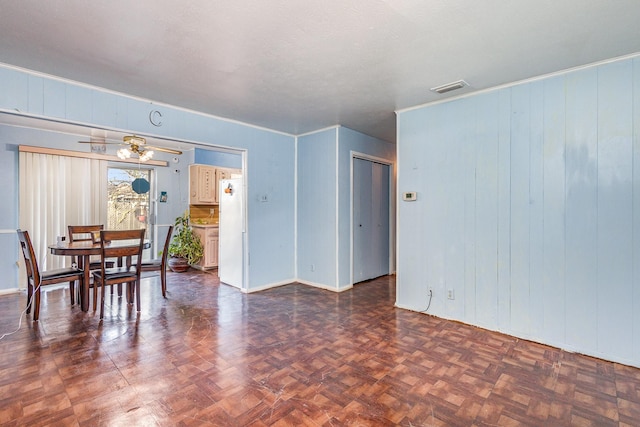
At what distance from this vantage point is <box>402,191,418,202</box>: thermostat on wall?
142 inches

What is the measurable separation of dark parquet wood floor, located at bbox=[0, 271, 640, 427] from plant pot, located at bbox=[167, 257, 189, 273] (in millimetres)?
2312

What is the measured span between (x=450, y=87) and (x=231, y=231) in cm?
358

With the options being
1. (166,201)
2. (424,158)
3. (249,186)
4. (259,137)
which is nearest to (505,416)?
(424,158)

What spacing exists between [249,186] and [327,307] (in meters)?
2.02

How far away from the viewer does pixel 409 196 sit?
3.67 m

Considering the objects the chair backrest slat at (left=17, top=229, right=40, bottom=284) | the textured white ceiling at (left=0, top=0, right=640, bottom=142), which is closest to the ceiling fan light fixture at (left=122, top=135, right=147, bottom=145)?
the textured white ceiling at (left=0, top=0, right=640, bottom=142)

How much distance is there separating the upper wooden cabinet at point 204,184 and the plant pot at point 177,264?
1.20 metres

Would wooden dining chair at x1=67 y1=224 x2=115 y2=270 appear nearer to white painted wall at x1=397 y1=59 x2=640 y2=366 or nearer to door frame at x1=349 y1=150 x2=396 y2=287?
door frame at x1=349 y1=150 x2=396 y2=287

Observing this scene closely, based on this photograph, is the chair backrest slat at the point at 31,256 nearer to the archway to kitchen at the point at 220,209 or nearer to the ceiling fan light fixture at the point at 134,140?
the ceiling fan light fixture at the point at 134,140

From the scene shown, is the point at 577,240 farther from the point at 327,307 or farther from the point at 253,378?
the point at 253,378

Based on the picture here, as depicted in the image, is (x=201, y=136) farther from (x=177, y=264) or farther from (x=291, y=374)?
(x=177, y=264)

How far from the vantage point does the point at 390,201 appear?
18.5 ft

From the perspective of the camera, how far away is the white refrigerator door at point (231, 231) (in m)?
4.64

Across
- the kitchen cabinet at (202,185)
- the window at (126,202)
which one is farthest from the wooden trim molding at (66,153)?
the kitchen cabinet at (202,185)
